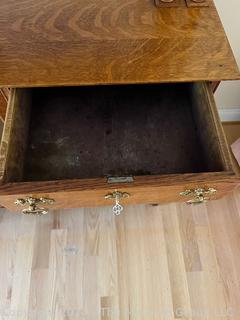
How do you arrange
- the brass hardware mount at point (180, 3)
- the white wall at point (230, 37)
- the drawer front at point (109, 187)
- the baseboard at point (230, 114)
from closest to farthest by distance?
1. the drawer front at point (109, 187)
2. the brass hardware mount at point (180, 3)
3. the white wall at point (230, 37)
4. the baseboard at point (230, 114)

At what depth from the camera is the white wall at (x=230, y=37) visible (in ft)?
2.37

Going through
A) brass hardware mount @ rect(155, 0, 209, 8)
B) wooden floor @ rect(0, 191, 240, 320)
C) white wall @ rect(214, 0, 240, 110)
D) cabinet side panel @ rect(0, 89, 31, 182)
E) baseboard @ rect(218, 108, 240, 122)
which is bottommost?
wooden floor @ rect(0, 191, 240, 320)

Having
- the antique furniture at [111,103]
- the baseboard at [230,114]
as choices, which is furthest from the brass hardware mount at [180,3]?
the baseboard at [230,114]

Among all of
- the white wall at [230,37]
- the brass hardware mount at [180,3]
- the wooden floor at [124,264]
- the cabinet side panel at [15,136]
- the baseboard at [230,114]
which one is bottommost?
the wooden floor at [124,264]

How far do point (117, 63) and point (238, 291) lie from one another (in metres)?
0.77

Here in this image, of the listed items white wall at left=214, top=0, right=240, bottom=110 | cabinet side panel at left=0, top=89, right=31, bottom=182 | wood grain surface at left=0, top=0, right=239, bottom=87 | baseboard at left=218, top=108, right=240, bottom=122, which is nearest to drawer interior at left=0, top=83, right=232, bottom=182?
cabinet side panel at left=0, top=89, right=31, bottom=182

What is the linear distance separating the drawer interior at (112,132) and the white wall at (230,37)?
26 cm

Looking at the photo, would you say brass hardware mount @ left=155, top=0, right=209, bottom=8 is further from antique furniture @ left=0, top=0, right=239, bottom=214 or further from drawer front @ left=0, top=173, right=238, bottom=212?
drawer front @ left=0, top=173, right=238, bottom=212

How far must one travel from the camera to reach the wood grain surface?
1.50ft

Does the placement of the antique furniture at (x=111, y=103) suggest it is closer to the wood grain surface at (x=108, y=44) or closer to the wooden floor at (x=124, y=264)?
the wood grain surface at (x=108, y=44)

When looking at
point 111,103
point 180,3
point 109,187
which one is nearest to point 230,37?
point 180,3

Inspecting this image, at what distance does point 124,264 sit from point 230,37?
82cm

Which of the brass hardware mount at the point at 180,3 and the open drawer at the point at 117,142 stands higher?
the brass hardware mount at the point at 180,3

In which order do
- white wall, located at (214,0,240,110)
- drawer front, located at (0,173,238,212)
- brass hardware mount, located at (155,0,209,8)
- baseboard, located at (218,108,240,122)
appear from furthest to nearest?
baseboard, located at (218,108,240,122), white wall, located at (214,0,240,110), brass hardware mount, located at (155,0,209,8), drawer front, located at (0,173,238,212)
